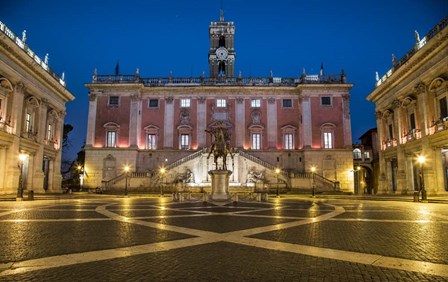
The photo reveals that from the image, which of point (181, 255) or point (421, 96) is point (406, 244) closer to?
point (181, 255)

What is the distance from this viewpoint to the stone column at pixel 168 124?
46656 millimetres

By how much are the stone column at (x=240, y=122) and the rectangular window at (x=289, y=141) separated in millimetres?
6406

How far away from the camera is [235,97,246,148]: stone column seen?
46.7m

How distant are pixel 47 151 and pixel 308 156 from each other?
34.3 metres

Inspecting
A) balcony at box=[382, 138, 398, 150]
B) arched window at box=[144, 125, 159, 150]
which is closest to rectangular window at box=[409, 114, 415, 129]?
balcony at box=[382, 138, 398, 150]

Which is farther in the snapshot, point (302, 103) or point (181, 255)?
point (302, 103)

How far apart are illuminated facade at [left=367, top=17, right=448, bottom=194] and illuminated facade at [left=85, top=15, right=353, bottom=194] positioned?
730cm

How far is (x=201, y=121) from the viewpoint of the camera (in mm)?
47062

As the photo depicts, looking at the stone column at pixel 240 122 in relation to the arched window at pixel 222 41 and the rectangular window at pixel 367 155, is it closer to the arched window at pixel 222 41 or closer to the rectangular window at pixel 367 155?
the arched window at pixel 222 41

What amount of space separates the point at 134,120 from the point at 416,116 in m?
36.0

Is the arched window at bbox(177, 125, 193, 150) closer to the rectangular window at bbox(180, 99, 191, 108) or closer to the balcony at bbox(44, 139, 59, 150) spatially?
the rectangular window at bbox(180, 99, 191, 108)

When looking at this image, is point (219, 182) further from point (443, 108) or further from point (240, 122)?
point (240, 122)

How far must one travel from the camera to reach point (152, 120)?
156ft

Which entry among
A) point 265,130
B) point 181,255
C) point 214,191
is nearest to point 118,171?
point 265,130
